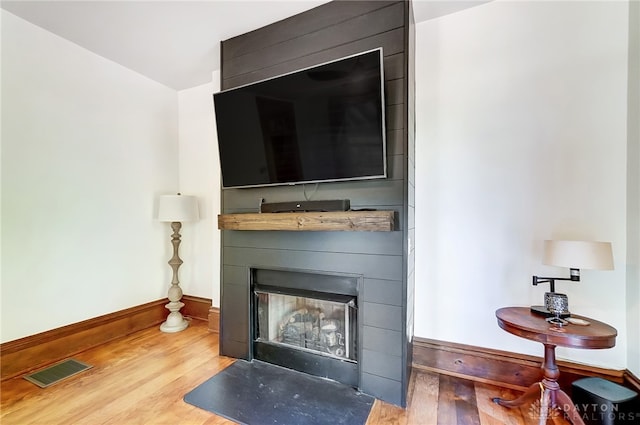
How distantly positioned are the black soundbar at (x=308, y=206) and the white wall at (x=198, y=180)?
124 centimetres

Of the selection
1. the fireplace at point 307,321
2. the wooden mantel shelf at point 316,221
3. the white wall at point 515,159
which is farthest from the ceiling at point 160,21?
the fireplace at point 307,321

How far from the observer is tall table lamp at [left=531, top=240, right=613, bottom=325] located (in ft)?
5.03

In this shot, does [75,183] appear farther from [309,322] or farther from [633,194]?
[633,194]

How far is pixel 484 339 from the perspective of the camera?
2141 millimetres

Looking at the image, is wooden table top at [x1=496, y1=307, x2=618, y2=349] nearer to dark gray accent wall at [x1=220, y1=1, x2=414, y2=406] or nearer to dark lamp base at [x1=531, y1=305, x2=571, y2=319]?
dark lamp base at [x1=531, y1=305, x2=571, y2=319]

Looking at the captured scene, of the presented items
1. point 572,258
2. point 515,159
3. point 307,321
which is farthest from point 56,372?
point 515,159

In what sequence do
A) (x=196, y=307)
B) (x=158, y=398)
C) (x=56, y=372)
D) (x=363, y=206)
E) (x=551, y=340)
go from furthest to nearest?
1. (x=196, y=307)
2. (x=56, y=372)
3. (x=363, y=206)
4. (x=158, y=398)
5. (x=551, y=340)

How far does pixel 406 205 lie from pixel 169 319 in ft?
9.33

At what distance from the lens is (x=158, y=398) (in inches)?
75.4

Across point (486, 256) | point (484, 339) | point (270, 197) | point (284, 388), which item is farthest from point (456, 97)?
point (284, 388)

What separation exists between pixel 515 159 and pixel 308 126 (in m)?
1.52

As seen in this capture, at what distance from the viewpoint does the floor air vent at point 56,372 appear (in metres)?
2.13

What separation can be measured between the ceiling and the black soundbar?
1.51 meters

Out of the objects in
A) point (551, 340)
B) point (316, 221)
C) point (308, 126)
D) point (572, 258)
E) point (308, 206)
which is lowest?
point (551, 340)
